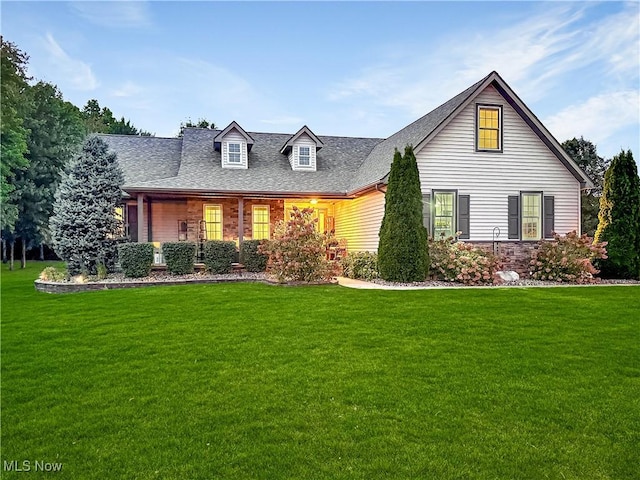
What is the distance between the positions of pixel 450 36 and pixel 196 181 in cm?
1068

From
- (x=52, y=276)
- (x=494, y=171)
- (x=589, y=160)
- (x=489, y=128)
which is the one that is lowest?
(x=52, y=276)

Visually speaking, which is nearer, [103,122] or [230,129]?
[230,129]

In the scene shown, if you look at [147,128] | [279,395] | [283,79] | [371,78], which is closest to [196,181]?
[283,79]

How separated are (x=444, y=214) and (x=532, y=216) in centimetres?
322

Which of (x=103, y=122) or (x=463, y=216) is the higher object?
(x=103, y=122)

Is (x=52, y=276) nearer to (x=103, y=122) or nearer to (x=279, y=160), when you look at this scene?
(x=279, y=160)

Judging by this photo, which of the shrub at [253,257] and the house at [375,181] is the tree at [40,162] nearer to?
the house at [375,181]

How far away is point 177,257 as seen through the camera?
1462 cm

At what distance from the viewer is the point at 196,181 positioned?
54.9 ft

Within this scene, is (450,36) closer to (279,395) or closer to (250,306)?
(250,306)

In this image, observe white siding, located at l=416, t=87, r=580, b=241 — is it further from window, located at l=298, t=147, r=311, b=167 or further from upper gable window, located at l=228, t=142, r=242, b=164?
upper gable window, located at l=228, t=142, r=242, b=164

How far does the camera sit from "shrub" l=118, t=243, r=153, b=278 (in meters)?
14.0

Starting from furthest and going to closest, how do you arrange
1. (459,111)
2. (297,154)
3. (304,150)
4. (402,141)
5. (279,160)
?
(279,160)
(304,150)
(297,154)
(402,141)
(459,111)

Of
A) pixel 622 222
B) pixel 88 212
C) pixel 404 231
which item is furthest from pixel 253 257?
pixel 622 222
